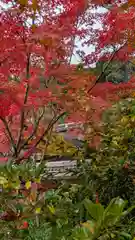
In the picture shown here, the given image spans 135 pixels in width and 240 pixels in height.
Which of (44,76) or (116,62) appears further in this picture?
(116,62)

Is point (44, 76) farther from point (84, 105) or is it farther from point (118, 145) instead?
point (118, 145)

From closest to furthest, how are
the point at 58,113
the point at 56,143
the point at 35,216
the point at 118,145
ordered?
1. the point at 35,216
2. the point at 58,113
3. the point at 118,145
4. the point at 56,143

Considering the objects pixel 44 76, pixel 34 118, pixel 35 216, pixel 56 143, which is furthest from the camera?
pixel 56 143

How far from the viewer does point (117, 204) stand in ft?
7.48

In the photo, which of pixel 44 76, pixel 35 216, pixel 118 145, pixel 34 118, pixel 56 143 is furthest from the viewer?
pixel 56 143

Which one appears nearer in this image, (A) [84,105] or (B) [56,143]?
(A) [84,105]

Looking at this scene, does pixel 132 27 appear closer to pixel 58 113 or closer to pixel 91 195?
pixel 58 113

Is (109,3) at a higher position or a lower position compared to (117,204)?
higher

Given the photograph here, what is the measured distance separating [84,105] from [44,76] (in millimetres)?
400

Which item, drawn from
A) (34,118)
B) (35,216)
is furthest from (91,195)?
(35,216)

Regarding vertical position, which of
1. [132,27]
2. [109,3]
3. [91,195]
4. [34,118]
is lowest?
[91,195]

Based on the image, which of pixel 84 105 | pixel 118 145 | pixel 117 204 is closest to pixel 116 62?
pixel 118 145

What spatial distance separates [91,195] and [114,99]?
38.9 inches

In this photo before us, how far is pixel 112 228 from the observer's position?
231cm
